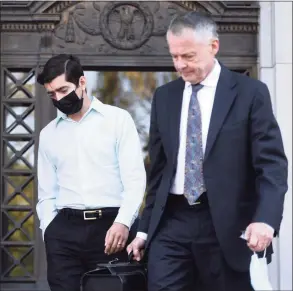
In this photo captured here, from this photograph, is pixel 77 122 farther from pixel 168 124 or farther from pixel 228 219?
pixel 228 219

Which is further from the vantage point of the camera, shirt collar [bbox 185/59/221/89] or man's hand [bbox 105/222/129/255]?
man's hand [bbox 105/222/129/255]

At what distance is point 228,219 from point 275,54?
4.66 m

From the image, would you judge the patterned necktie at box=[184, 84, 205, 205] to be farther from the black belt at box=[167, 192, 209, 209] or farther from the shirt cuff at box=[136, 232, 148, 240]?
the shirt cuff at box=[136, 232, 148, 240]

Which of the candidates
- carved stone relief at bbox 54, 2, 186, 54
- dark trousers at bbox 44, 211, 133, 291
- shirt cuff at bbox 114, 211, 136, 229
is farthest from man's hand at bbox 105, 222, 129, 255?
carved stone relief at bbox 54, 2, 186, 54

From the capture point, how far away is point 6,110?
29.8 ft

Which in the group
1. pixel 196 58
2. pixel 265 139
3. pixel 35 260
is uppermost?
pixel 196 58

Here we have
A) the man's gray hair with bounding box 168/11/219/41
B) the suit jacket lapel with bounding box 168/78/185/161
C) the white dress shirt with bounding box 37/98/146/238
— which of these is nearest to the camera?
the man's gray hair with bounding box 168/11/219/41

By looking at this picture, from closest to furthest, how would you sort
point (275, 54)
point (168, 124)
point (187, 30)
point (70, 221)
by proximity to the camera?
point (187, 30) < point (168, 124) < point (70, 221) < point (275, 54)

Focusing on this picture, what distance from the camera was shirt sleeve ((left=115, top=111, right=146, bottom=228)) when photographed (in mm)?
5426

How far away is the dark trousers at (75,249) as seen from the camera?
558 cm

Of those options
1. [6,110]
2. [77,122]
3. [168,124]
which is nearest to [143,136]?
[6,110]

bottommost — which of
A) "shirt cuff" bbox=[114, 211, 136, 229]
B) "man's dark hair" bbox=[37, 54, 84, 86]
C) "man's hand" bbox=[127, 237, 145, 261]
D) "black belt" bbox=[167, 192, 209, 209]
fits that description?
"man's hand" bbox=[127, 237, 145, 261]

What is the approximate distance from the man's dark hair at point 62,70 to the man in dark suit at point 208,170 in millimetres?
1092

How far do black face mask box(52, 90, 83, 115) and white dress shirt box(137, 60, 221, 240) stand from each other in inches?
44.7
